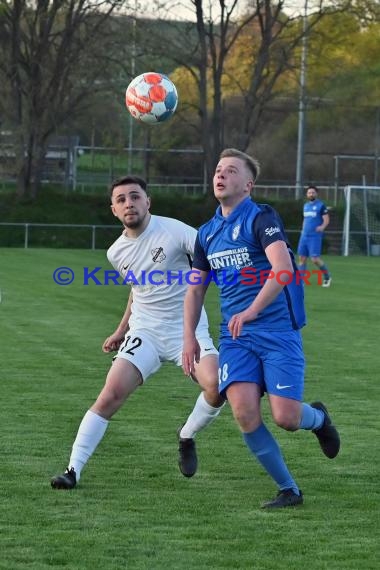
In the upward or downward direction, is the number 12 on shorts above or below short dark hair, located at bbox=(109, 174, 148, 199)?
below

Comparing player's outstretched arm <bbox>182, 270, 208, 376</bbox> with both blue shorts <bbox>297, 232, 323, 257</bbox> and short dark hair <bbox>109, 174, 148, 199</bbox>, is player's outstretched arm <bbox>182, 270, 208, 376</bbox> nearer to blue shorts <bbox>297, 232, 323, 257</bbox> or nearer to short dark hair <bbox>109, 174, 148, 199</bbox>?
short dark hair <bbox>109, 174, 148, 199</bbox>

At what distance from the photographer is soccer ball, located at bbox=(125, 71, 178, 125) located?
13.6 meters

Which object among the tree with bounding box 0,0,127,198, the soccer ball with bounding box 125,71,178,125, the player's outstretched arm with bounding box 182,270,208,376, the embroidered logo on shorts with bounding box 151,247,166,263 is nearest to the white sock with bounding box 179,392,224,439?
the player's outstretched arm with bounding box 182,270,208,376

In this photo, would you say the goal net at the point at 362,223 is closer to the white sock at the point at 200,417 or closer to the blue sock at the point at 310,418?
the white sock at the point at 200,417

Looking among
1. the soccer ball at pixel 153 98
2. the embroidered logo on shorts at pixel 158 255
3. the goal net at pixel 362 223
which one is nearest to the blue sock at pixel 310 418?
the embroidered logo on shorts at pixel 158 255

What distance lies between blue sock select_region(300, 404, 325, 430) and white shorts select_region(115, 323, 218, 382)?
731mm

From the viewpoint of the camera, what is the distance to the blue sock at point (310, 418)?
660cm

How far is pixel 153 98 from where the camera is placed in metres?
13.7

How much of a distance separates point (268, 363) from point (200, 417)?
Result: 3.10 feet

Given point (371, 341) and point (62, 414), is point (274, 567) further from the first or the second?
point (371, 341)

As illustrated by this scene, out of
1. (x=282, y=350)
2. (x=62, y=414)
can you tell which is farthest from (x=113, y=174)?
(x=282, y=350)

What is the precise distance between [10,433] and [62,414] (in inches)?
35.2

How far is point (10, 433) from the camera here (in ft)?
27.4

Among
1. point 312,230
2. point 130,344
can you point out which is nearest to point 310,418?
point 130,344
